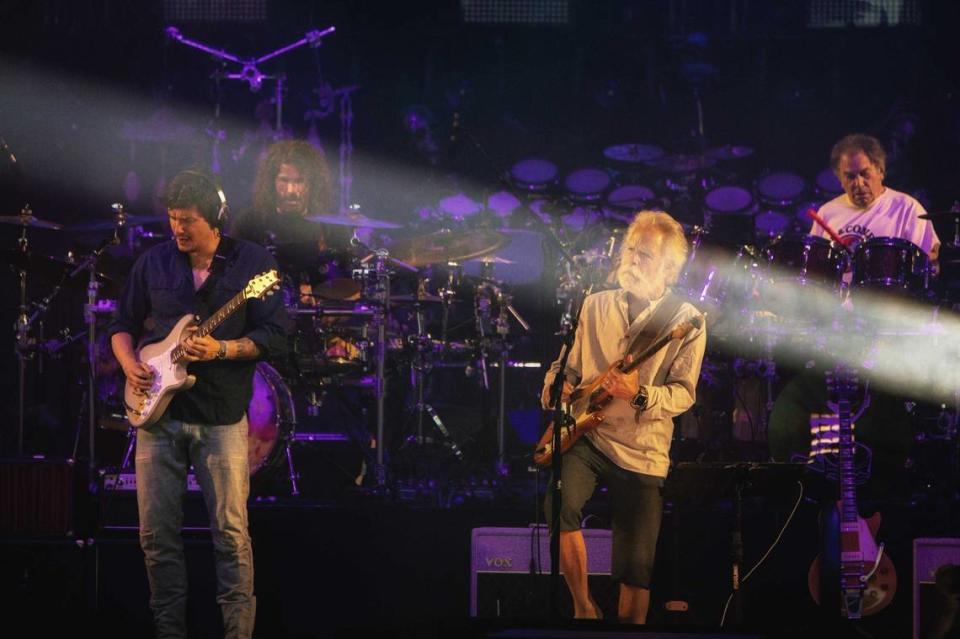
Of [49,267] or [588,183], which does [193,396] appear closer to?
[49,267]

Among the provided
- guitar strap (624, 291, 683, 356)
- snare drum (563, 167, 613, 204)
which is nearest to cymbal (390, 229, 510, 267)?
guitar strap (624, 291, 683, 356)

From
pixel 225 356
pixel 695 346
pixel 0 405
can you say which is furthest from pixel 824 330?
pixel 0 405

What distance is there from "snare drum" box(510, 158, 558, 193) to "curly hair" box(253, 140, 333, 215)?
126 inches

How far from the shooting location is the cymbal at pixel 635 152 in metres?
12.0

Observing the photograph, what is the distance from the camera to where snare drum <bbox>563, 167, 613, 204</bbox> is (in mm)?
12219

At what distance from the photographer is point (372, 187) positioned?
1254cm

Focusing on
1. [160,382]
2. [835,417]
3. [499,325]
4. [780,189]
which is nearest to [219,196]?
[160,382]

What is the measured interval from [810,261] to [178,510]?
14.7 ft

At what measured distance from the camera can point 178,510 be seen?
569cm

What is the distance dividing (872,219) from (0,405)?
303 inches

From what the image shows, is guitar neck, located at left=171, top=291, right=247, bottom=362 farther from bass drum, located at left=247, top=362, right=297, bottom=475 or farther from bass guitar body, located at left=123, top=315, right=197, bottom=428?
bass drum, located at left=247, top=362, right=297, bottom=475

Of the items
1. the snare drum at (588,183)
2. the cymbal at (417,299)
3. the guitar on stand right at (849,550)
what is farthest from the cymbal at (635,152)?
the guitar on stand right at (849,550)

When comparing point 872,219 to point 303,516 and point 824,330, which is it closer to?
point 824,330

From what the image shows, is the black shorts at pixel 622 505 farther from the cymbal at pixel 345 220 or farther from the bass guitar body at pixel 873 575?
the cymbal at pixel 345 220
